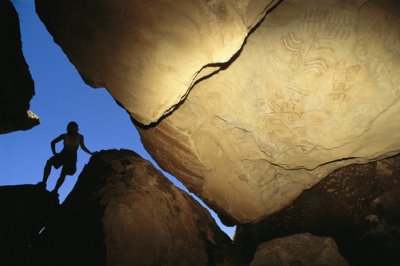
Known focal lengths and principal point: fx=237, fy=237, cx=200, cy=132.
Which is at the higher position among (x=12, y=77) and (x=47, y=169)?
(x=12, y=77)

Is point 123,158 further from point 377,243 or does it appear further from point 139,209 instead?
point 377,243

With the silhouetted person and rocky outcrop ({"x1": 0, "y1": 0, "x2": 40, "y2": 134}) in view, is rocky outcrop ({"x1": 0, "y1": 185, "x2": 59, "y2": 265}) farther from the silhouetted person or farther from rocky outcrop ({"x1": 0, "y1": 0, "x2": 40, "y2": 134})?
rocky outcrop ({"x1": 0, "y1": 0, "x2": 40, "y2": 134})

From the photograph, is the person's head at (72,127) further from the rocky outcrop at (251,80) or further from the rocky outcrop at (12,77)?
the rocky outcrop at (251,80)

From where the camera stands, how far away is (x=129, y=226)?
368cm

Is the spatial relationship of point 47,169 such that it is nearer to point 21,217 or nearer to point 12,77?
point 21,217

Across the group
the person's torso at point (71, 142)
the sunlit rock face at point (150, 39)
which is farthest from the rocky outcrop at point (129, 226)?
the sunlit rock face at point (150, 39)

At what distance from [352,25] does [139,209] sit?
385 centimetres

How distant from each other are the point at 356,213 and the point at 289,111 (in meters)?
2.33

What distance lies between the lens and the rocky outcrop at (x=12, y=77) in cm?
529

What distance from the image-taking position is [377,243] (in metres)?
3.79

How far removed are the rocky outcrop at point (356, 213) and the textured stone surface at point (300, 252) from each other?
22.8 inches

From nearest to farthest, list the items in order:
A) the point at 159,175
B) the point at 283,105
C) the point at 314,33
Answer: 1. the point at 314,33
2. the point at 283,105
3. the point at 159,175

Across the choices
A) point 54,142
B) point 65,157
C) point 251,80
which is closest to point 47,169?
point 65,157

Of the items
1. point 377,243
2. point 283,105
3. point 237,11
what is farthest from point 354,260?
point 237,11
